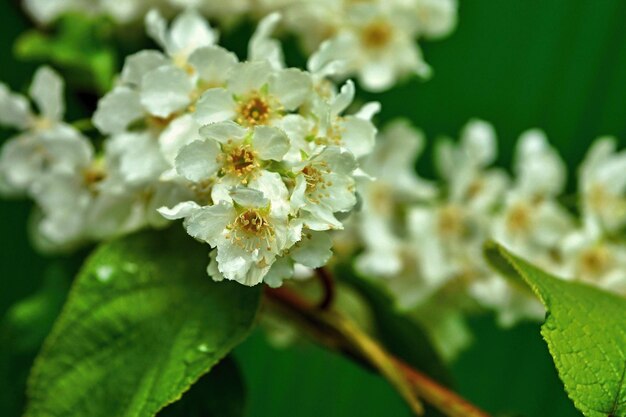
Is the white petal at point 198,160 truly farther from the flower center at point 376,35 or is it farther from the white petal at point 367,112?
the flower center at point 376,35

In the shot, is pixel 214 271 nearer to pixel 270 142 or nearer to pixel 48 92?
pixel 270 142

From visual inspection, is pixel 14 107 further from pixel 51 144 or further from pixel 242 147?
pixel 242 147

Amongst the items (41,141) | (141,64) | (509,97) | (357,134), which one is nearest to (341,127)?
(357,134)

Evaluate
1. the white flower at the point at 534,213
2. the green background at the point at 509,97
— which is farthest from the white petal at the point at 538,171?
the green background at the point at 509,97

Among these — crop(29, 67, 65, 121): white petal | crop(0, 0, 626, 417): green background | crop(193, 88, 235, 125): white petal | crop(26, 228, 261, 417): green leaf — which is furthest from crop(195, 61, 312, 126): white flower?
crop(0, 0, 626, 417): green background

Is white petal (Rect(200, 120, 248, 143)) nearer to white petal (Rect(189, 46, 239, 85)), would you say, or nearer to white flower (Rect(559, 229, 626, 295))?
white petal (Rect(189, 46, 239, 85))

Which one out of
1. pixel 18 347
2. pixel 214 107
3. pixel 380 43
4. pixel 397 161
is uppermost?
pixel 214 107
